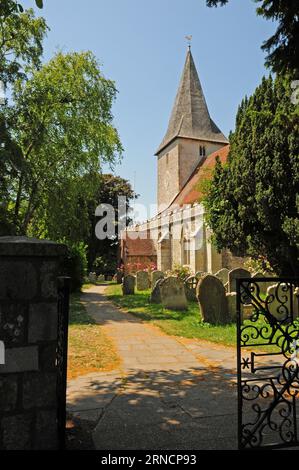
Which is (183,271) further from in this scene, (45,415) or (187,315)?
(45,415)

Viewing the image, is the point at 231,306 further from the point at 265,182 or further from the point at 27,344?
the point at 27,344

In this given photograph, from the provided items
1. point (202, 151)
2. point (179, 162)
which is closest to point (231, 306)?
point (179, 162)

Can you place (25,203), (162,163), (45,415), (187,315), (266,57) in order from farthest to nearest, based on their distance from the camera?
(162,163) < (25,203) < (187,315) < (266,57) < (45,415)

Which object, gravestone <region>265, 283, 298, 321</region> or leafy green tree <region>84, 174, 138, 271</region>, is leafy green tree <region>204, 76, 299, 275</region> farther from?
leafy green tree <region>84, 174, 138, 271</region>

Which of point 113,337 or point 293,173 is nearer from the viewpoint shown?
point 293,173

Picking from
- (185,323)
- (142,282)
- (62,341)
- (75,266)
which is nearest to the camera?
(62,341)

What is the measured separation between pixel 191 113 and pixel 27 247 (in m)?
39.3

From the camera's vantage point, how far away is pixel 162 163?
42.9 m

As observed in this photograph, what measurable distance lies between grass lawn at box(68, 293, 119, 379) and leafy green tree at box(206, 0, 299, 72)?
5.35m

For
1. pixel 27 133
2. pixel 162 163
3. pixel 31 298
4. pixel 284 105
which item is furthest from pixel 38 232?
pixel 162 163

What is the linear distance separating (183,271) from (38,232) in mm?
7677

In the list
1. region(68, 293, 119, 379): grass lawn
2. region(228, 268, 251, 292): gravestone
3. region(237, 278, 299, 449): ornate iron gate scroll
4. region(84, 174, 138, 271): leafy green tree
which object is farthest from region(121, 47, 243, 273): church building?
region(237, 278, 299, 449): ornate iron gate scroll

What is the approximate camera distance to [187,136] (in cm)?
3791

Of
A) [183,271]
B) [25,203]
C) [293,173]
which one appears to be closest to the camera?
[293,173]
